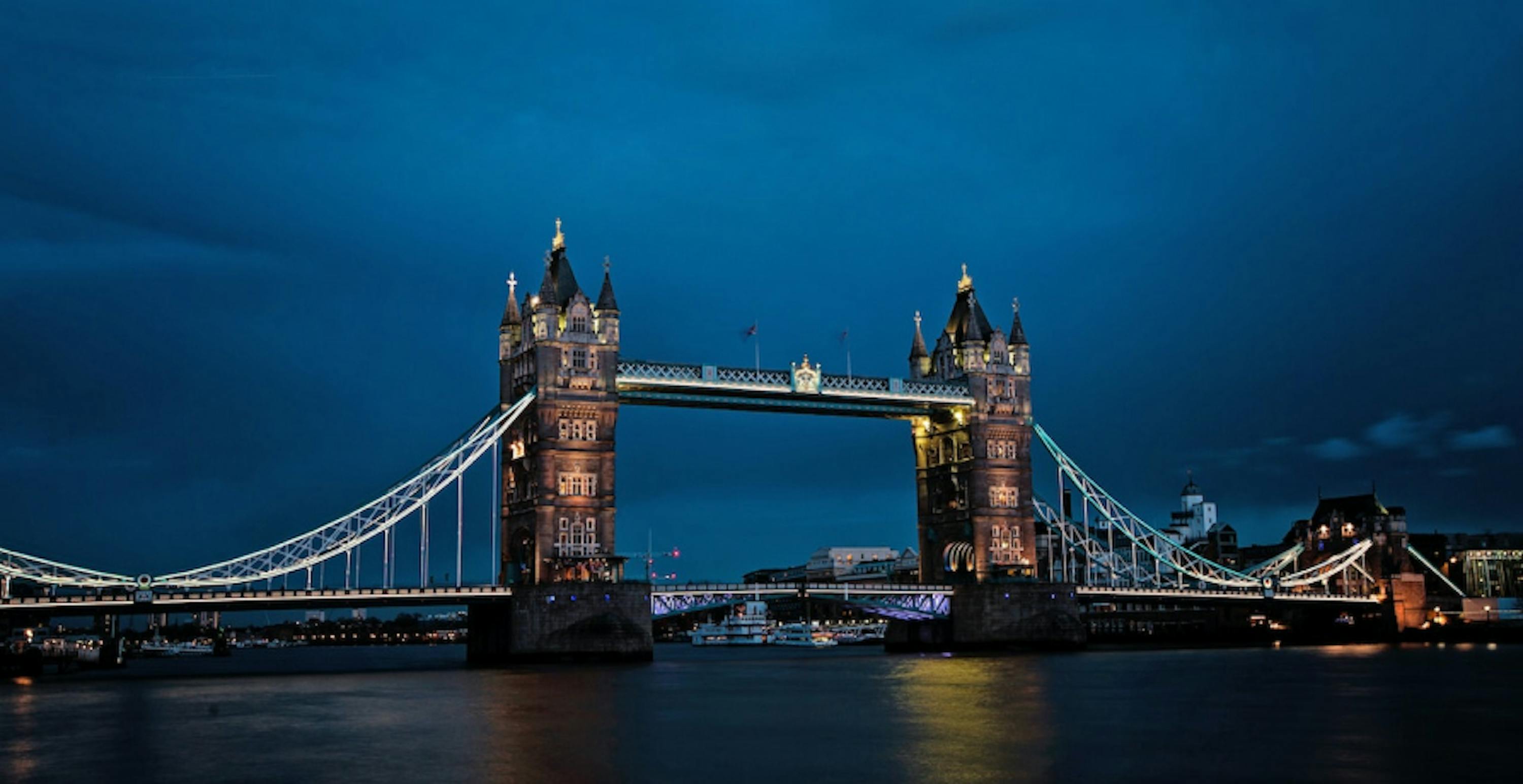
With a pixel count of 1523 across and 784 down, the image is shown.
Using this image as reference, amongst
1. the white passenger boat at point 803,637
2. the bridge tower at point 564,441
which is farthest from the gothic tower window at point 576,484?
the white passenger boat at point 803,637

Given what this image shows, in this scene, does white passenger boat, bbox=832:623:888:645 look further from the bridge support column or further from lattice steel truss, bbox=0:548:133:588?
lattice steel truss, bbox=0:548:133:588

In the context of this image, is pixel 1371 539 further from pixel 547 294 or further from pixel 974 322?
pixel 547 294

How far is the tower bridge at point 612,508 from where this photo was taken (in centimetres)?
8238

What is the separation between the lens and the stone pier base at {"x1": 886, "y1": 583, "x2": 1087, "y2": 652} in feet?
337

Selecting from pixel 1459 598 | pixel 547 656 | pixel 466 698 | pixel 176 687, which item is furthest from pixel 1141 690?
pixel 1459 598

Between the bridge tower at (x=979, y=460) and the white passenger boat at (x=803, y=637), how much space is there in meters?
46.8

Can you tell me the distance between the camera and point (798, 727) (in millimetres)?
40719

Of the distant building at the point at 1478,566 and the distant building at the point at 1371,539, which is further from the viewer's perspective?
the distant building at the point at 1478,566

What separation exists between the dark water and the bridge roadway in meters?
4.75

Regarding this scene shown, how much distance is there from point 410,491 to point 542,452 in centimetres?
867

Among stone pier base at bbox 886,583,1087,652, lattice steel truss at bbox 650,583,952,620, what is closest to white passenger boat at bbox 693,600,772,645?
lattice steel truss at bbox 650,583,952,620

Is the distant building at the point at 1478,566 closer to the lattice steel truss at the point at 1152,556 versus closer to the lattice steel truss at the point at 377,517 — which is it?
the lattice steel truss at the point at 1152,556

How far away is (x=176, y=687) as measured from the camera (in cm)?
7062

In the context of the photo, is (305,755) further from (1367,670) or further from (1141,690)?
(1367,670)
